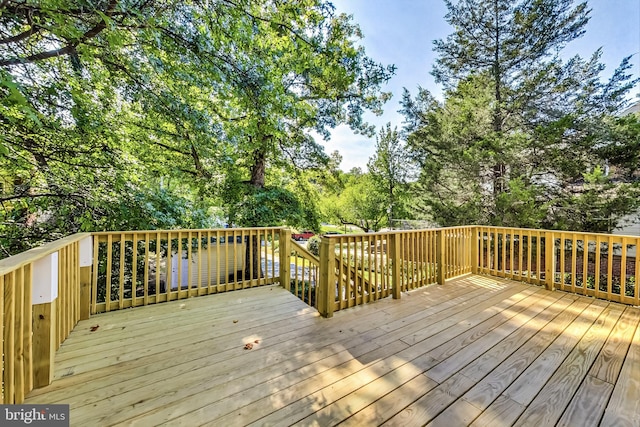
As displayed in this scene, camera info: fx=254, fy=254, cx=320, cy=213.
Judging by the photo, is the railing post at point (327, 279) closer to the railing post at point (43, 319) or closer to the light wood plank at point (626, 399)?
the light wood plank at point (626, 399)

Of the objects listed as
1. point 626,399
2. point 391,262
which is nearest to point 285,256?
point 391,262

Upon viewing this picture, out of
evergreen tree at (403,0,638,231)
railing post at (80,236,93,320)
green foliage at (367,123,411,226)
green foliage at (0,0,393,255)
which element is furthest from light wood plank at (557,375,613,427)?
green foliage at (367,123,411,226)

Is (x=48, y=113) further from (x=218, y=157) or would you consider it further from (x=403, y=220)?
(x=403, y=220)

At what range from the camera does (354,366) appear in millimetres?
1982

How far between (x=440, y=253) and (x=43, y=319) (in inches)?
181

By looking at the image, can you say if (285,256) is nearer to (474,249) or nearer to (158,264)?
(158,264)

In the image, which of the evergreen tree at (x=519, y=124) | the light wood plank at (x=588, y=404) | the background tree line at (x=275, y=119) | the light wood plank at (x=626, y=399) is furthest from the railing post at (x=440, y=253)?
the evergreen tree at (x=519, y=124)

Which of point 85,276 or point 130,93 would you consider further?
point 130,93

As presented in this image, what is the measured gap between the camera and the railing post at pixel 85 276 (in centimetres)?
268

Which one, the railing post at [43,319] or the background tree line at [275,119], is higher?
the background tree line at [275,119]

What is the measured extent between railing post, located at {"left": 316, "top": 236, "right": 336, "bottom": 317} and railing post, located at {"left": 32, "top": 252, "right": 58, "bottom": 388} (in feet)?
7.26

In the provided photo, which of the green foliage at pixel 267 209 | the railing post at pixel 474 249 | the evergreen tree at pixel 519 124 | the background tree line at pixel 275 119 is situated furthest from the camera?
the evergreen tree at pixel 519 124

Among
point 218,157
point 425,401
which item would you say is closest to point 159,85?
point 218,157

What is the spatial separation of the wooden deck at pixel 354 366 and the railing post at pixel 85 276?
0.14 meters
